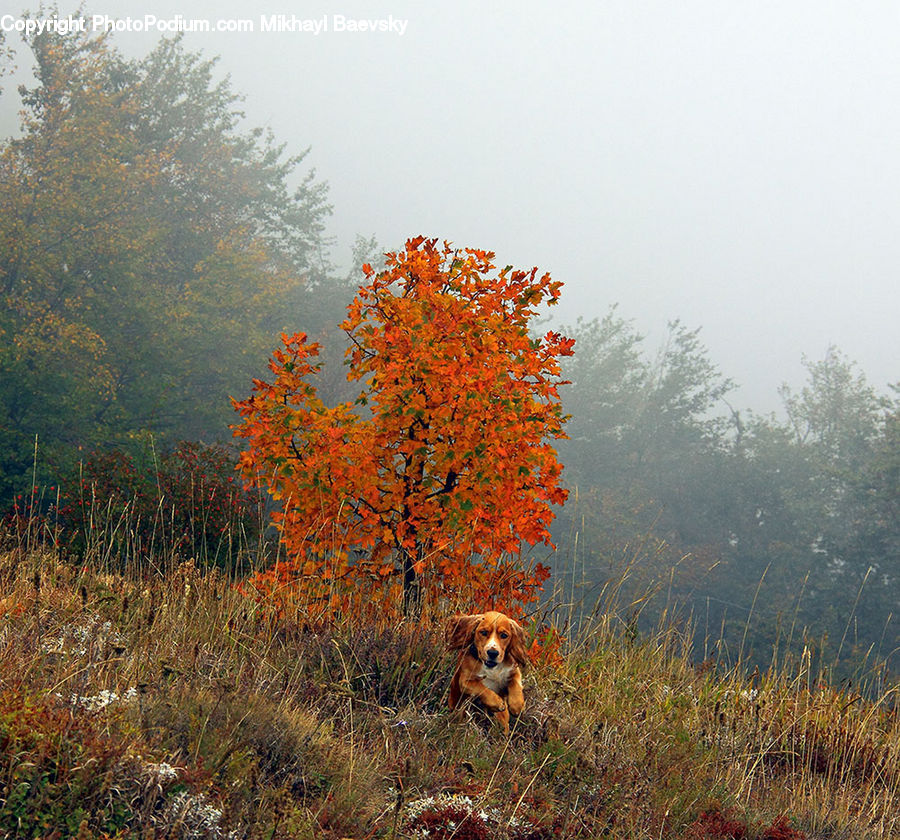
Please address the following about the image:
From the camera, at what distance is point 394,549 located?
6.61 meters

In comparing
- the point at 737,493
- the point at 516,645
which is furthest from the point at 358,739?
the point at 737,493

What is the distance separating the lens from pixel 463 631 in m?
3.97

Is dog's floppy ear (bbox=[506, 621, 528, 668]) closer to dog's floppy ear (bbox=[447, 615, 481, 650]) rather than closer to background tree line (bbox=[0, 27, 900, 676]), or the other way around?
dog's floppy ear (bbox=[447, 615, 481, 650])

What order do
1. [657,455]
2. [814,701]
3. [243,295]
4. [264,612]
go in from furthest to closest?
[657,455] < [243,295] < [814,701] < [264,612]

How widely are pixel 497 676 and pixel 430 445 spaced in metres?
2.88

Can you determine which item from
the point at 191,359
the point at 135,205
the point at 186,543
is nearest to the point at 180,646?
the point at 186,543

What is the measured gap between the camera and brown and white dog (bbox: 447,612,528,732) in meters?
3.86

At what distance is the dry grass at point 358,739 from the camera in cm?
265

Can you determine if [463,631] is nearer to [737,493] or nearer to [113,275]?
[113,275]

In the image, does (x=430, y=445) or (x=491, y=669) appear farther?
(x=430, y=445)

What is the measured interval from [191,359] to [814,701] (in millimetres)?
26331

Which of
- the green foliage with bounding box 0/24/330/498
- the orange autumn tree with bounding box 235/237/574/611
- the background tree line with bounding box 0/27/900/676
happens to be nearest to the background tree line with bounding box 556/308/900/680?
the background tree line with bounding box 0/27/900/676

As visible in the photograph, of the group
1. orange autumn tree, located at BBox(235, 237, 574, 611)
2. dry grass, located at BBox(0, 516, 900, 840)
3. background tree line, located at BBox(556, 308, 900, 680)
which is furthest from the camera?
background tree line, located at BBox(556, 308, 900, 680)

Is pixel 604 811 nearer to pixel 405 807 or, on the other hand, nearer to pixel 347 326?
pixel 405 807
